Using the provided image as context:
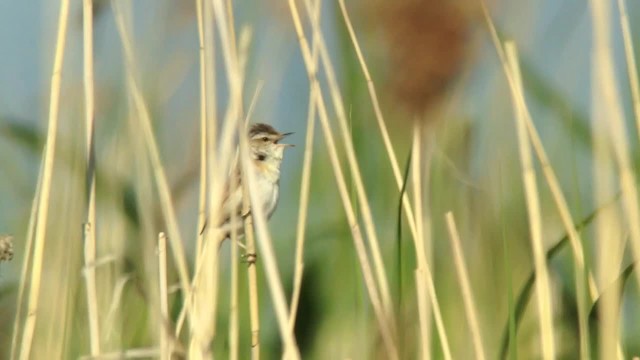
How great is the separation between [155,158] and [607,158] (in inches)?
23.0

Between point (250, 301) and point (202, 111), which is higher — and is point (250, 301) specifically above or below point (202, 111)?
below

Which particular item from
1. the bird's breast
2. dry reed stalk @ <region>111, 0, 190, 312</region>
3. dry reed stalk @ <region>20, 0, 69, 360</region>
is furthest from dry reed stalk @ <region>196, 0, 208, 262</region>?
the bird's breast

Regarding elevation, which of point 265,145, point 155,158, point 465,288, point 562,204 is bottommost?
point 465,288

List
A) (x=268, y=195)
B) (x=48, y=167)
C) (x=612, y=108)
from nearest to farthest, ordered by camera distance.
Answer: (x=48, y=167)
(x=612, y=108)
(x=268, y=195)

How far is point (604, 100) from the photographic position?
4.43ft

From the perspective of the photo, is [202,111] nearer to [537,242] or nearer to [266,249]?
[266,249]

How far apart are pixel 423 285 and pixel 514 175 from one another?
1.13 feet

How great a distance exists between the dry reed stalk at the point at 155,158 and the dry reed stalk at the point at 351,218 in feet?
0.67

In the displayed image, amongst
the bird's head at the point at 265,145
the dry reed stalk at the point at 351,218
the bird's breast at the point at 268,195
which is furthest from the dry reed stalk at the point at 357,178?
the bird's head at the point at 265,145

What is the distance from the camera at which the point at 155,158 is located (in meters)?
1.36

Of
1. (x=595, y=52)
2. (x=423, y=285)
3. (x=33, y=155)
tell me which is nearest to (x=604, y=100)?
(x=595, y=52)

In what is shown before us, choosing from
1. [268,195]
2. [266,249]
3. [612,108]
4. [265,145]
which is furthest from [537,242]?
[265,145]

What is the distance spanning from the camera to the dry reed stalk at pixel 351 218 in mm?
1229

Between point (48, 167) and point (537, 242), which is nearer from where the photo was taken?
point (48, 167)
